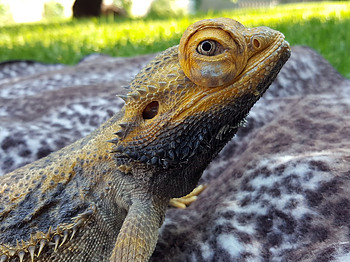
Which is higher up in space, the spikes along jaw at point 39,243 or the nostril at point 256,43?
the nostril at point 256,43

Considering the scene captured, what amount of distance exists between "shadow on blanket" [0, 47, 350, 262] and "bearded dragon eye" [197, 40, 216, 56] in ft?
2.86

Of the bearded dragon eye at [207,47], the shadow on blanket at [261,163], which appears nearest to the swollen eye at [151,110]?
the bearded dragon eye at [207,47]

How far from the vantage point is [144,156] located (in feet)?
5.85

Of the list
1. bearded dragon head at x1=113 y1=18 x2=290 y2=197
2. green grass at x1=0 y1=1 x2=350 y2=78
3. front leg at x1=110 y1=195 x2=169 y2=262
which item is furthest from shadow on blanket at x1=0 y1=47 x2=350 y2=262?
green grass at x1=0 y1=1 x2=350 y2=78

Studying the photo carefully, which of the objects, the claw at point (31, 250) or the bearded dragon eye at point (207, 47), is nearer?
the bearded dragon eye at point (207, 47)

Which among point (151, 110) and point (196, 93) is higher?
point (196, 93)

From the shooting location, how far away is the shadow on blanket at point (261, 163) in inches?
70.1

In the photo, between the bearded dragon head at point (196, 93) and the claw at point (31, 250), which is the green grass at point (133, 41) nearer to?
the bearded dragon head at point (196, 93)

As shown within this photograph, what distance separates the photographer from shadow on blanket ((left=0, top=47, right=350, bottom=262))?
178 centimetres

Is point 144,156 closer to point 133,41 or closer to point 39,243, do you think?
point 39,243

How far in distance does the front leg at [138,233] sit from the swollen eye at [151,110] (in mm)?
424

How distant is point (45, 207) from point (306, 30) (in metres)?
5.24

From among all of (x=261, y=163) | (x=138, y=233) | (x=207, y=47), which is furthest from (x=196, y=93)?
(x=261, y=163)

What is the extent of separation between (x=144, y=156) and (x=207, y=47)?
587mm
